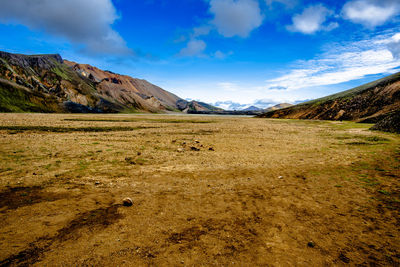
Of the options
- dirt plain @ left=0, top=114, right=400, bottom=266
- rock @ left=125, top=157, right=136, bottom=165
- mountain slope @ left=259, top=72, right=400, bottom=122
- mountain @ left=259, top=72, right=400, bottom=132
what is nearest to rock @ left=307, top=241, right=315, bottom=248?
dirt plain @ left=0, top=114, right=400, bottom=266

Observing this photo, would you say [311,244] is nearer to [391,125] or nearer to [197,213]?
[197,213]

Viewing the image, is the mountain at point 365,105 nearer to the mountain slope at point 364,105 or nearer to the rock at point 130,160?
the mountain slope at point 364,105

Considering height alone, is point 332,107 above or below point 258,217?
above

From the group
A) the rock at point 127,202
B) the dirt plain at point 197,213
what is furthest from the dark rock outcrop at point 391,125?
the rock at point 127,202

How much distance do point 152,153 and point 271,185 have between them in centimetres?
1031

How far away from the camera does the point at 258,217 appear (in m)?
6.75

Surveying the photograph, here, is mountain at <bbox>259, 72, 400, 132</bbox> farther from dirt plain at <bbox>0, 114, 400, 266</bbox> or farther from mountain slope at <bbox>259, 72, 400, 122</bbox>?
dirt plain at <bbox>0, 114, 400, 266</bbox>

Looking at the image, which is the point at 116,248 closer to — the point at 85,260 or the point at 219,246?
the point at 85,260

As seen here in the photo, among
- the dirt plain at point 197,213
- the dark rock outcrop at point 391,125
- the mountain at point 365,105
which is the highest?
the mountain at point 365,105

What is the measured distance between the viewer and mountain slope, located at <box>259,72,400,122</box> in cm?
6012

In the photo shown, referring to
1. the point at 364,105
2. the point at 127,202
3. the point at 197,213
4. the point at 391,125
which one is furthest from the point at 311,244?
the point at 364,105

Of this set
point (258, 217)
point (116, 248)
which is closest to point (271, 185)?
point (258, 217)

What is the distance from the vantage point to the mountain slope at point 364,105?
6012 centimetres

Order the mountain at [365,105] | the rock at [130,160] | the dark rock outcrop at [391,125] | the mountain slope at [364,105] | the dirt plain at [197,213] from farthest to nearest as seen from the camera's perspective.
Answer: the mountain slope at [364,105], the mountain at [365,105], the dark rock outcrop at [391,125], the rock at [130,160], the dirt plain at [197,213]
